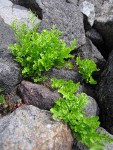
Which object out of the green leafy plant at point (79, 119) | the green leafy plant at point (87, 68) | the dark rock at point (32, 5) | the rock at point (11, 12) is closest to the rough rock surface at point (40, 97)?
the green leafy plant at point (79, 119)

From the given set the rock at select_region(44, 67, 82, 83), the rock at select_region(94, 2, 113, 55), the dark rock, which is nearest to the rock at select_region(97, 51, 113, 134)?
the rock at select_region(44, 67, 82, 83)

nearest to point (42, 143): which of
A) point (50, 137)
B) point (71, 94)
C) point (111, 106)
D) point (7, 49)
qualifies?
point (50, 137)

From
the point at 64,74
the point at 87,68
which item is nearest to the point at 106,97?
the point at 87,68

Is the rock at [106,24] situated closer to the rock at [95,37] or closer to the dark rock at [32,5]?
the rock at [95,37]

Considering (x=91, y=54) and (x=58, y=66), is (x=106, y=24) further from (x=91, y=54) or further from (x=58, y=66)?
(x=58, y=66)

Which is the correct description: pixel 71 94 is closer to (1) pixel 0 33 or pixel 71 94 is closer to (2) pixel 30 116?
(2) pixel 30 116

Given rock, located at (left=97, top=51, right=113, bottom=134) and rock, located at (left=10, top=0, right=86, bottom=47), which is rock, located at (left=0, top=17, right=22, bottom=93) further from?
rock, located at (left=97, top=51, right=113, bottom=134)
